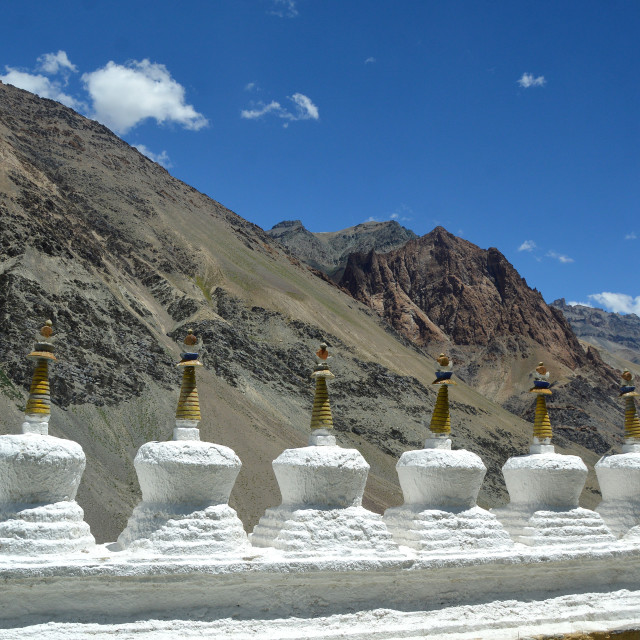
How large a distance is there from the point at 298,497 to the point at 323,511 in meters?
0.39

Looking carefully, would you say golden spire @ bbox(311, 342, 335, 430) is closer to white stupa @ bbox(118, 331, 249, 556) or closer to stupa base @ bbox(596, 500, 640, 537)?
white stupa @ bbox(118, 331, 249, 556)

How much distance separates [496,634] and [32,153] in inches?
3729

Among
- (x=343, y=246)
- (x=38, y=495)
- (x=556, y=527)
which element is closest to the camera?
(x=38, y=495)

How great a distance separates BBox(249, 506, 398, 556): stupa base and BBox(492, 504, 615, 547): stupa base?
8.50ft

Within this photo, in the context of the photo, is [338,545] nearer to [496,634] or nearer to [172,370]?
[496,634]

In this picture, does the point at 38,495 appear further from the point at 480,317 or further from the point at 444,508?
the point at 480,317

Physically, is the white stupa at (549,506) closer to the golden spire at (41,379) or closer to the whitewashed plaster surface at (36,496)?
the whitewashed plaster surface at (36,496)

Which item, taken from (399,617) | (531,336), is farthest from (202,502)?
(531,336)

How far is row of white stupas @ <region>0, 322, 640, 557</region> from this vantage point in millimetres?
8133

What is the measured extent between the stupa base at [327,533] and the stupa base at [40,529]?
7.64 feet

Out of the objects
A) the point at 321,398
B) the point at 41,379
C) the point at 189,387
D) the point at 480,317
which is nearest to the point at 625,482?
the point at 321,398

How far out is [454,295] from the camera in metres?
136

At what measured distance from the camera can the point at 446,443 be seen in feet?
34.8

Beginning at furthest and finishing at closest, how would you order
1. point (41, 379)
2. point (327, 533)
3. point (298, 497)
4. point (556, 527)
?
1. point (556, 527)
2. point (298, 497)
3. point (327, 533)
4. point (41, 379)
